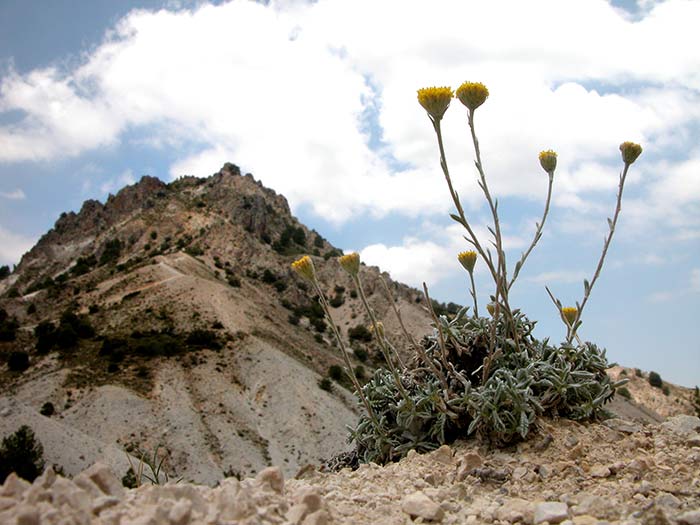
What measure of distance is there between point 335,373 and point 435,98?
4748 cm

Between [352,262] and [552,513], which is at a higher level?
[352,262]

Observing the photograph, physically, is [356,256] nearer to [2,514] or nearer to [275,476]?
[275,476]

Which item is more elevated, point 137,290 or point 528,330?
point 137,290

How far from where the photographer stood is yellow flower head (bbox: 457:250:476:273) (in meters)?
5.73

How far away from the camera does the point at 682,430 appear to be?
4969 mm

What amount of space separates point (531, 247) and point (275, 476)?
3413 mm

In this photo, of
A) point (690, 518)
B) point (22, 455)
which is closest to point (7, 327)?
point (22, 455)

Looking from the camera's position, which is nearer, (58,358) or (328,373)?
(58,358)

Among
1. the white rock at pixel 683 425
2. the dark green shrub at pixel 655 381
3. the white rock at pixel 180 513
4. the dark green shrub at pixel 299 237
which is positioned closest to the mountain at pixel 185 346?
the dark green shrub at pixel 299 237

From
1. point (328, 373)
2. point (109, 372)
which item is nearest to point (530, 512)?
point (109, 372)

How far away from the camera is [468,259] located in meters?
5.74

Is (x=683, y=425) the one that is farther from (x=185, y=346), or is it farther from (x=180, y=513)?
(x=185, y=346)

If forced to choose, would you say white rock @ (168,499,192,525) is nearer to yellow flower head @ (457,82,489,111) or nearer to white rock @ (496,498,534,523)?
white rock @ (496,498,534,523)

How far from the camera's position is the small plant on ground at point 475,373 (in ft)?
16.1
